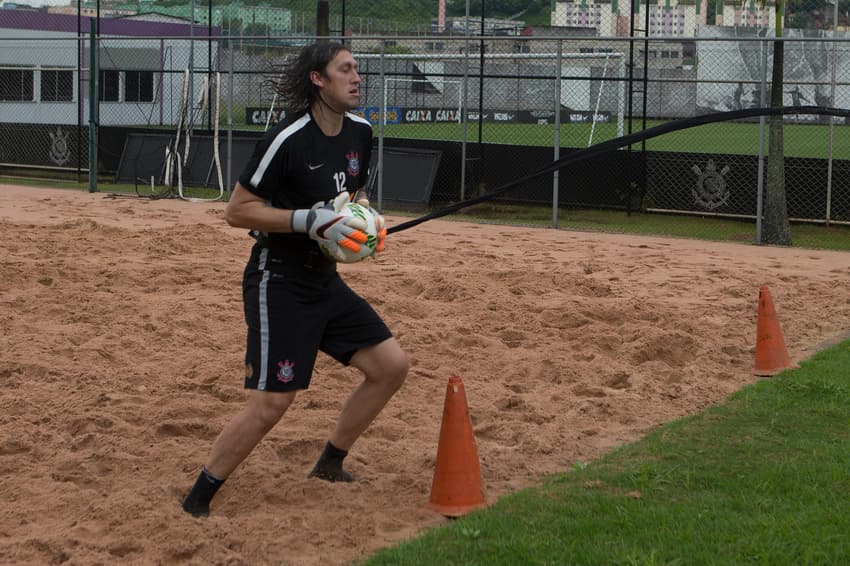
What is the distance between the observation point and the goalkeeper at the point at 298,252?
16.1ft

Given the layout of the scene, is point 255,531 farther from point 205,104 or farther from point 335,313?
point 205,104

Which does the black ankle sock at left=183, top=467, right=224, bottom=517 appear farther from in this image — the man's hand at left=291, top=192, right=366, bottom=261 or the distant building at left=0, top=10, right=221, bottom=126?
the distant building at left=0, top=10, right=221, bottom=126

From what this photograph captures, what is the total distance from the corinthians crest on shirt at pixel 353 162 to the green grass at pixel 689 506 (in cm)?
163

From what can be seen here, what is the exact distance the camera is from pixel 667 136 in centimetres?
3241

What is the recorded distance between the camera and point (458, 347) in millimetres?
8594

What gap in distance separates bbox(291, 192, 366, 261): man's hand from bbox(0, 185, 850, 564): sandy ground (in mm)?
1212

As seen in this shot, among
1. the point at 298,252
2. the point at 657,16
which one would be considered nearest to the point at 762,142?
the point at 298,252

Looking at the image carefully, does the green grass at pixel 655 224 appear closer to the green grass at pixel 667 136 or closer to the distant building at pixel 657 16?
the distant building at pixel 657 16

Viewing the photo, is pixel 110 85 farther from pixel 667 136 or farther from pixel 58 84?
pixel 667 136

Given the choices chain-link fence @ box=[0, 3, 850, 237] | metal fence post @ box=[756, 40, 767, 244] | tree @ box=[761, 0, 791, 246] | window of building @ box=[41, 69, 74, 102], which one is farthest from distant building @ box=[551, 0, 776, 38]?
window of building @ box=[41, 69, 74, 102]

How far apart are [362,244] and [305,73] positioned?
816 millimetres

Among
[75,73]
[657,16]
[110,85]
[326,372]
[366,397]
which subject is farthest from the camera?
[110,85]

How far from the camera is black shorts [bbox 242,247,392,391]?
4.93 meters

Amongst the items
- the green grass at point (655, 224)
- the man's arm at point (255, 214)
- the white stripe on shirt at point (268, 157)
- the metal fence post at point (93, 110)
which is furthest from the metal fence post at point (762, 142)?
the metal fence post at point (93, 110)
